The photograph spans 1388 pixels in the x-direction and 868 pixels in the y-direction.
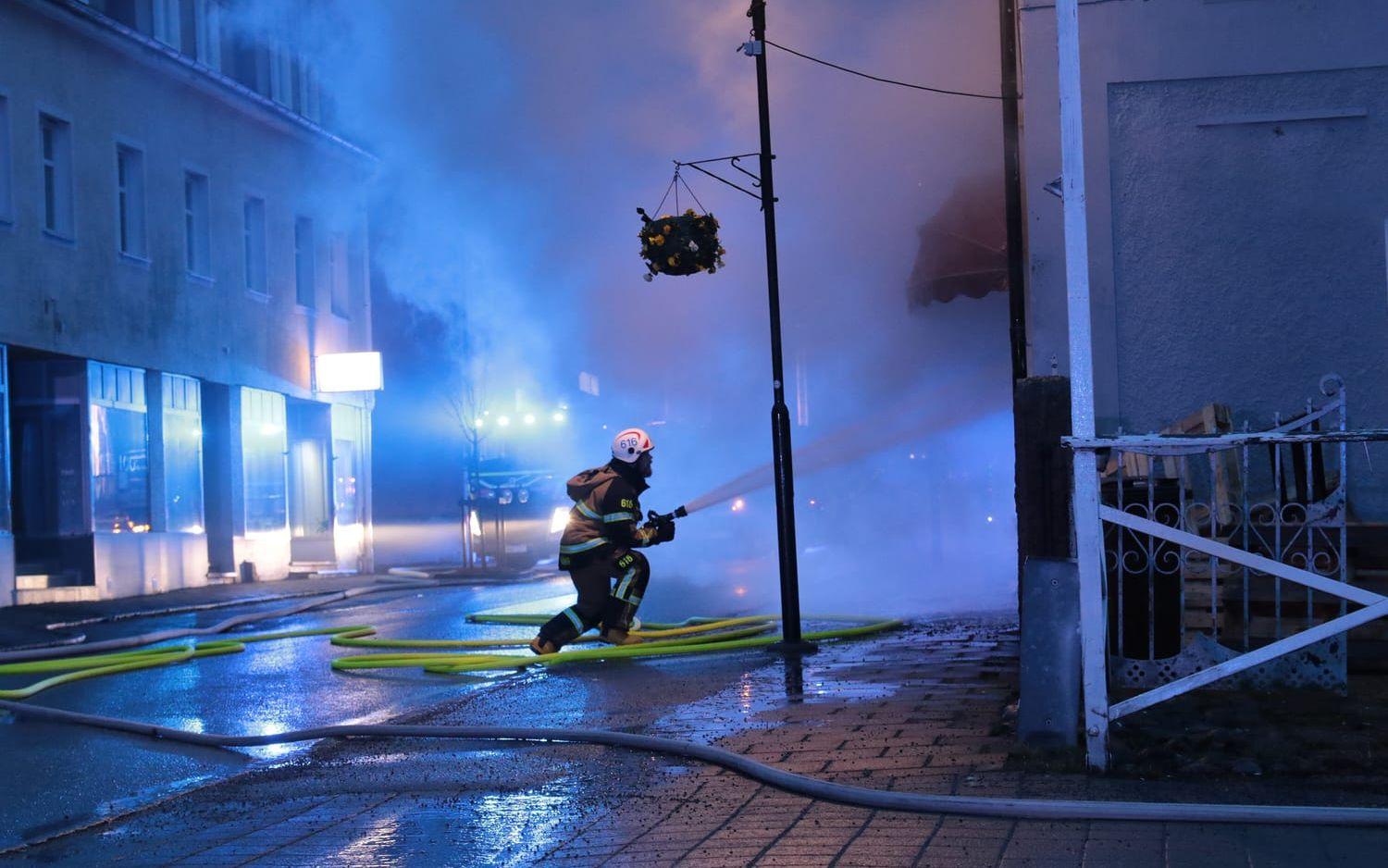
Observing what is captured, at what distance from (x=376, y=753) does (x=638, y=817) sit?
2222mm

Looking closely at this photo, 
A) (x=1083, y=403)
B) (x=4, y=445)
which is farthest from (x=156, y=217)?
(x=1083, y=403)

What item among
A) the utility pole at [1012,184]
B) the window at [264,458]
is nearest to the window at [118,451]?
the window at [264,458]

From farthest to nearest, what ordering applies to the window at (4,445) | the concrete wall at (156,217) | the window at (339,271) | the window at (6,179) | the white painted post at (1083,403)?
the window at (339,271)
the concrete wall at (156,217)
the window at (6,179)
the window at (4,445)
the white painted post at (1083,403)

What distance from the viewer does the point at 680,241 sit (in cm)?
1111

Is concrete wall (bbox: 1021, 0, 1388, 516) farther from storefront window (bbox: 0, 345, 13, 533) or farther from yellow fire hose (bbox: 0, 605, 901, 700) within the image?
storefront window (bbox: 0, 345, 13, 533)

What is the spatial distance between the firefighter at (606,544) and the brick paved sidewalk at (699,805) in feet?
8.83

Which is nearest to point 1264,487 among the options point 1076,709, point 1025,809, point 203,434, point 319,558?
point 1076,709

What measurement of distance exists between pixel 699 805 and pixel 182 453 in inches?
738

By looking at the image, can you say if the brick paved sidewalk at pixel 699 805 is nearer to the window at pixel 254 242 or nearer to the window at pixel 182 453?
the window at pixel 182 453

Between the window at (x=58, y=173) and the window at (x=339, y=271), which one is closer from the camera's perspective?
the window at (x=58, y=173)

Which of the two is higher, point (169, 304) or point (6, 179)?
point (6, 179)

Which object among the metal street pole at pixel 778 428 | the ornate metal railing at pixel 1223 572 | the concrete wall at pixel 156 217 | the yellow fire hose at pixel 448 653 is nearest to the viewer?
the ornate metal railing at pixel 1223 572

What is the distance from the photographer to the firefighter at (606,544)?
10836mm

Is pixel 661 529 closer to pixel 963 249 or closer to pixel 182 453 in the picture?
pixel 963 249
